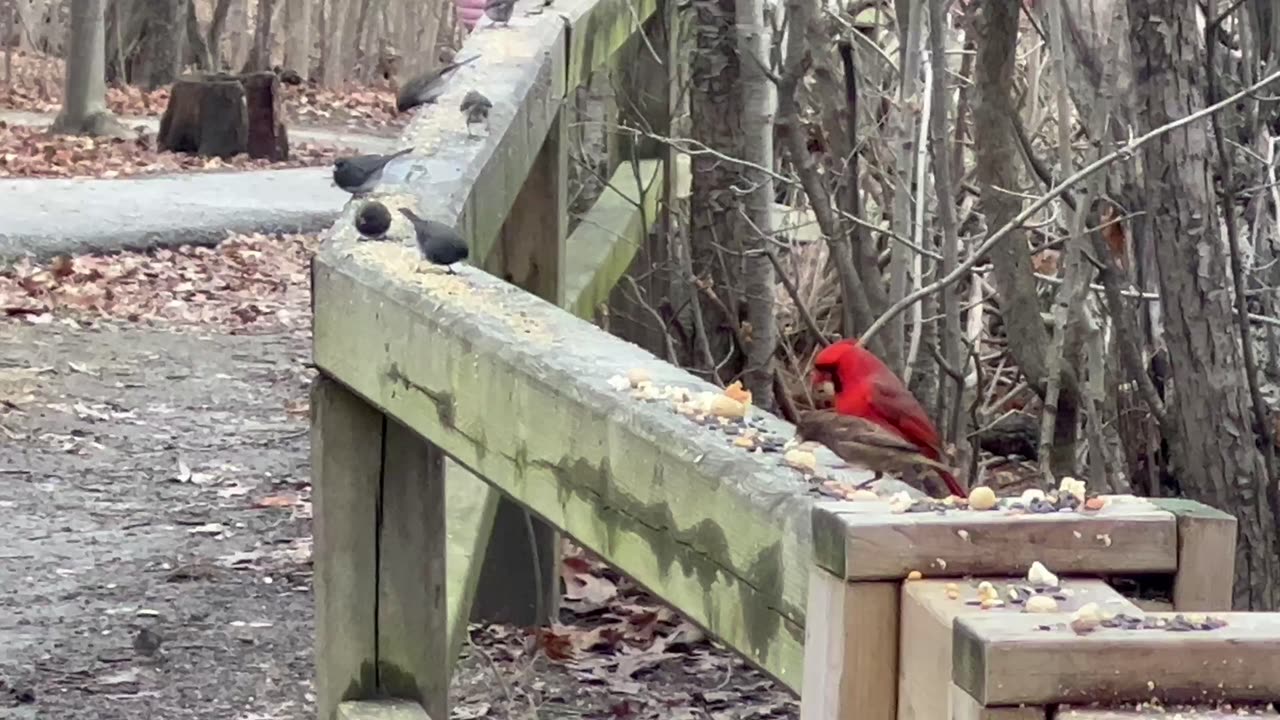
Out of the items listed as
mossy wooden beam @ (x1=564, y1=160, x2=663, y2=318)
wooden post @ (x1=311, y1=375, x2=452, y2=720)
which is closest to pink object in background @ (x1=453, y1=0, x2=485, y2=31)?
mossy wooden beam @ (x1=564, y1=160, x2=663, y2=318)

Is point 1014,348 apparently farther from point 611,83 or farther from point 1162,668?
point 1162,668

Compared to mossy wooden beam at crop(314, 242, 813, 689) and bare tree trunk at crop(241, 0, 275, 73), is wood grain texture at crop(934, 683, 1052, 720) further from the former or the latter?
bare tree trunk at crop(241, 0, 275, 73)

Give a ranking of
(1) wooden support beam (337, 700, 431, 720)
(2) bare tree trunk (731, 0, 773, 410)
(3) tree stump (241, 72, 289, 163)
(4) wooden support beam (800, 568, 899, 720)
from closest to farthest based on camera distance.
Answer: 1. (4) wooden support beam (800, 568, 899, 720)
2. (1) wooden support beam (337, 700, 431, 720)
3. (2) bare tree trunk (731, 0, 773, 410)
4. (3) tree stump (241, 72, 289, 163)

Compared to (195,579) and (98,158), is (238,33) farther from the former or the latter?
(195,579)

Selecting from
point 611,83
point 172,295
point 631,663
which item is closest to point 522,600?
point 631,663

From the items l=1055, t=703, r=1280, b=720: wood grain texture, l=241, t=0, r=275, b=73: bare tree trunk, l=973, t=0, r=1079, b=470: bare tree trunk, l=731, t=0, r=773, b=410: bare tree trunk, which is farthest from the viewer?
l=241, t=0, r=275, b=73: bare tree trunk

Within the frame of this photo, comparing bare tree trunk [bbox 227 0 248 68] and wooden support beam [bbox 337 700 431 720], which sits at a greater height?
bare tree trunk [bbox 227 0 248 68]

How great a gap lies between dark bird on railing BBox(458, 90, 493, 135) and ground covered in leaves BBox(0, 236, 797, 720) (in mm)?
1526

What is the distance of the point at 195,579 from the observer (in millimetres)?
5250

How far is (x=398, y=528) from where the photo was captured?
2.84 metres

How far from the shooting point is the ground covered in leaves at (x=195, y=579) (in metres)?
4.60

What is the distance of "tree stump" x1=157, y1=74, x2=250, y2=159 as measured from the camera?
16.3 meters

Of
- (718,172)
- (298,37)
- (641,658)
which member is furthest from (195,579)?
(298,37)

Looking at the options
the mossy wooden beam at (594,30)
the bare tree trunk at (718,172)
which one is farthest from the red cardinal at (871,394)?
the bare tree trunk at (718,172)
